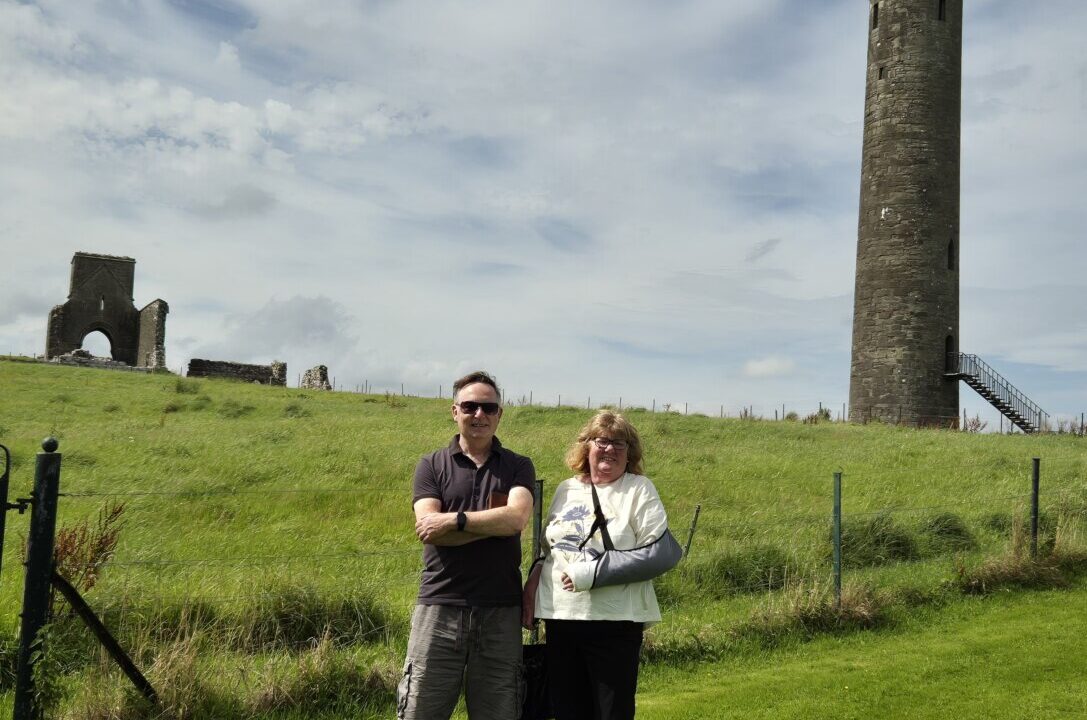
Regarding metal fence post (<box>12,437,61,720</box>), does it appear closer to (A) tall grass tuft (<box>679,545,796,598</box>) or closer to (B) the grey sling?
(B) the grey sling

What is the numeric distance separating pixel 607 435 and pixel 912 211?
95.1 feet

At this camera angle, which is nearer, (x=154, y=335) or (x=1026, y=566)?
(x=1026, y=566)

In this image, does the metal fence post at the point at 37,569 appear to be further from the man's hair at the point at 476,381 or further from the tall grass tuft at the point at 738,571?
the tall grass tuft at the point at 738,571

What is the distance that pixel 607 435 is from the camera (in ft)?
14.4

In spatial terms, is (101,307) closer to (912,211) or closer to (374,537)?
(912,211)

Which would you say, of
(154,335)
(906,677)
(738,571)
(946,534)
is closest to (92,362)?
(154,335)

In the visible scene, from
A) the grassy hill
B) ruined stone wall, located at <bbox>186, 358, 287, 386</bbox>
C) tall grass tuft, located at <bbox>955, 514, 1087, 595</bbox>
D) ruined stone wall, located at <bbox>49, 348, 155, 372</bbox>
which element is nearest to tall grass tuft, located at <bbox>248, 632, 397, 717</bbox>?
the grassy hill

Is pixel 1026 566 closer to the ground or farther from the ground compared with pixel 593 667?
closer to the ground

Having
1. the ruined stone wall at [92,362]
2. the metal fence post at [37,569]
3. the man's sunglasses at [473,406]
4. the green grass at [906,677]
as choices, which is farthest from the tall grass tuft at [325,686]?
the ruined stone wall at [92,362]

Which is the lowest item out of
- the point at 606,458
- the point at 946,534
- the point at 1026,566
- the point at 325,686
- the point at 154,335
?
the point at 325,686

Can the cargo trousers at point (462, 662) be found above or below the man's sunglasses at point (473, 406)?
below

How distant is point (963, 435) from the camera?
83.9 ft

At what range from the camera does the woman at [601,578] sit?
13.7 feet

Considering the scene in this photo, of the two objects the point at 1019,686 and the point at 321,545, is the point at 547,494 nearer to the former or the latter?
the point at 321,545
